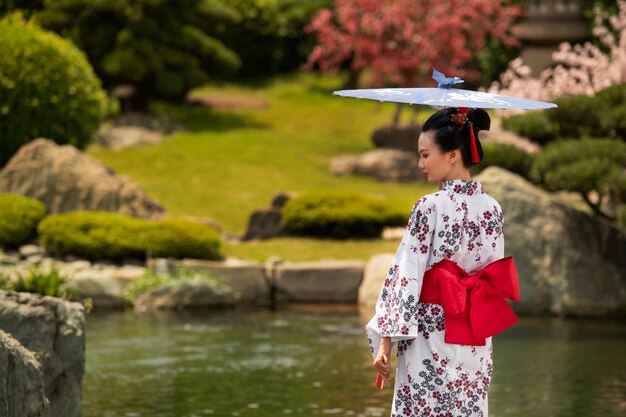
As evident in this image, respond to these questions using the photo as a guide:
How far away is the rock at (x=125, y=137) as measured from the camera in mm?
25719

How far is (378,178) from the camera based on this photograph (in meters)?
23.8

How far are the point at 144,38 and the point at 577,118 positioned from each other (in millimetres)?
14107

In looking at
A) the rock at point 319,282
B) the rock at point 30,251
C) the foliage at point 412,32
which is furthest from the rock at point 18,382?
the foliage at point 412,32

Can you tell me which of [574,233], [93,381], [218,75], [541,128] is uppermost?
[218,75]

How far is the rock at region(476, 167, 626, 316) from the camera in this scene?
1441 centimetres

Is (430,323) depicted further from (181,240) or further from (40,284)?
(181,240)

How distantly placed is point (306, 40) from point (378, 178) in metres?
11.5

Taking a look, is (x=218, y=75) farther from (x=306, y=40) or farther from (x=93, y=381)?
(x=93, y=381)

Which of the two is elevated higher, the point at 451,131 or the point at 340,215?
the point at 451,131

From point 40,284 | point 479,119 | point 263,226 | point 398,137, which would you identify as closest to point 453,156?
point 479,119

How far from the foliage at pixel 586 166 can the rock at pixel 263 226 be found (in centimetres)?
472

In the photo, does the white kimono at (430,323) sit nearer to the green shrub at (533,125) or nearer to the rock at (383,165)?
the green shrub at (533,125)

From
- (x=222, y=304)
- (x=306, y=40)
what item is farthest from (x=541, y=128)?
(x=306, y=40)

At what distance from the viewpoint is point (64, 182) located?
17344mm
